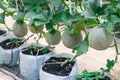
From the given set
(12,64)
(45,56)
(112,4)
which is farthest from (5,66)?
(112,4)

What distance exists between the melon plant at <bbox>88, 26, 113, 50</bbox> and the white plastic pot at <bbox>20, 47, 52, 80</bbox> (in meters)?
1.51

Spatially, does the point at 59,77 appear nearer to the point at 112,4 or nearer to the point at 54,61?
the point at 54,61

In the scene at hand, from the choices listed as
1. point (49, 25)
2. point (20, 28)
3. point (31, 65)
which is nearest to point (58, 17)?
point (49, 25)

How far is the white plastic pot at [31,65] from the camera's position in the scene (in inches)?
101

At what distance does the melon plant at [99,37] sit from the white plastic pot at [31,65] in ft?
4.97

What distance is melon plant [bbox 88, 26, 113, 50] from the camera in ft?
3.52

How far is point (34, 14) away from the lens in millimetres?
1238

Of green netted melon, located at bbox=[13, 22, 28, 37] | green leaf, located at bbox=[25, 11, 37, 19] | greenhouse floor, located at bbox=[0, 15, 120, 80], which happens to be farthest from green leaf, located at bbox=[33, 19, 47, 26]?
greenhouse floor, located at bbox=[0, 15, 120, 80]

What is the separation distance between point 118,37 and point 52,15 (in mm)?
2474

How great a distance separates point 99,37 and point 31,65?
1.58 metres

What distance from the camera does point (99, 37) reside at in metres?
1.07

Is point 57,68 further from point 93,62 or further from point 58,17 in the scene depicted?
point 58,17

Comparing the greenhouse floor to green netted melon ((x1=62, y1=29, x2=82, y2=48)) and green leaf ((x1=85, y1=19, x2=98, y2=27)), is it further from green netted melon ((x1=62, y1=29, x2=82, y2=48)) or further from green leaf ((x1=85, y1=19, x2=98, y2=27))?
green leaf ((x1=85, y1=19, x2=98, y2=27))

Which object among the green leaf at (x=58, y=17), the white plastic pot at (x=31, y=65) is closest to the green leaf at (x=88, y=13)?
the green leaf at (x=58, y=17)
